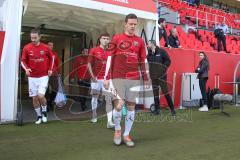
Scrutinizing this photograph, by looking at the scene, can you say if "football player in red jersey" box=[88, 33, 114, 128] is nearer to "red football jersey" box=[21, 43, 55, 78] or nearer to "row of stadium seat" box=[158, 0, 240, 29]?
"red football jersey" box=[21, 43, 55, 78]

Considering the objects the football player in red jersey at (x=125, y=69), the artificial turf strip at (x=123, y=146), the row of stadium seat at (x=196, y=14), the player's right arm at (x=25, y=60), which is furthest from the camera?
the row of stadium seat at (x=196, y=14)

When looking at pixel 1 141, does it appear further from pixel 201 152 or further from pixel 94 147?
pixel 201 152

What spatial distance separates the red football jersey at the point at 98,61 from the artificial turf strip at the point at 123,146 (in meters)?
1.02

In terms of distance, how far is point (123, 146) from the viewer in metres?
5.39

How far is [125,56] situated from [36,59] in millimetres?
2648

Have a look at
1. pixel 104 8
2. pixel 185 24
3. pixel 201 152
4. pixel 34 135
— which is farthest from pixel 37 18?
pixel 185 24

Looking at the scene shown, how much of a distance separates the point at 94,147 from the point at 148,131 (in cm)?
170

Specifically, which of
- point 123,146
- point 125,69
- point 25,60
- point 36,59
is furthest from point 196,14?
point 123,146

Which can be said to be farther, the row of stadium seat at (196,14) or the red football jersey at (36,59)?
the row of stadium seat at (196,14)

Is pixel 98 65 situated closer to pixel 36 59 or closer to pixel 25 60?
pixel 36 59

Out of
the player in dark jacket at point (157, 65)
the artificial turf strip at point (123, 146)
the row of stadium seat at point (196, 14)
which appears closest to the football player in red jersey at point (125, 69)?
the artificial turf strip at point (123, 146)

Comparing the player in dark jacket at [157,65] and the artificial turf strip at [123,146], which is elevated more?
the player in dark jacket at [157,65]

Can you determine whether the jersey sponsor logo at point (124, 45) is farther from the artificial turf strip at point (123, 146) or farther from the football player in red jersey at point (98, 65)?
the football player in red jersey at point (98, 65)

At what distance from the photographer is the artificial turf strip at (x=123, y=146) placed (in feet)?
15.7
